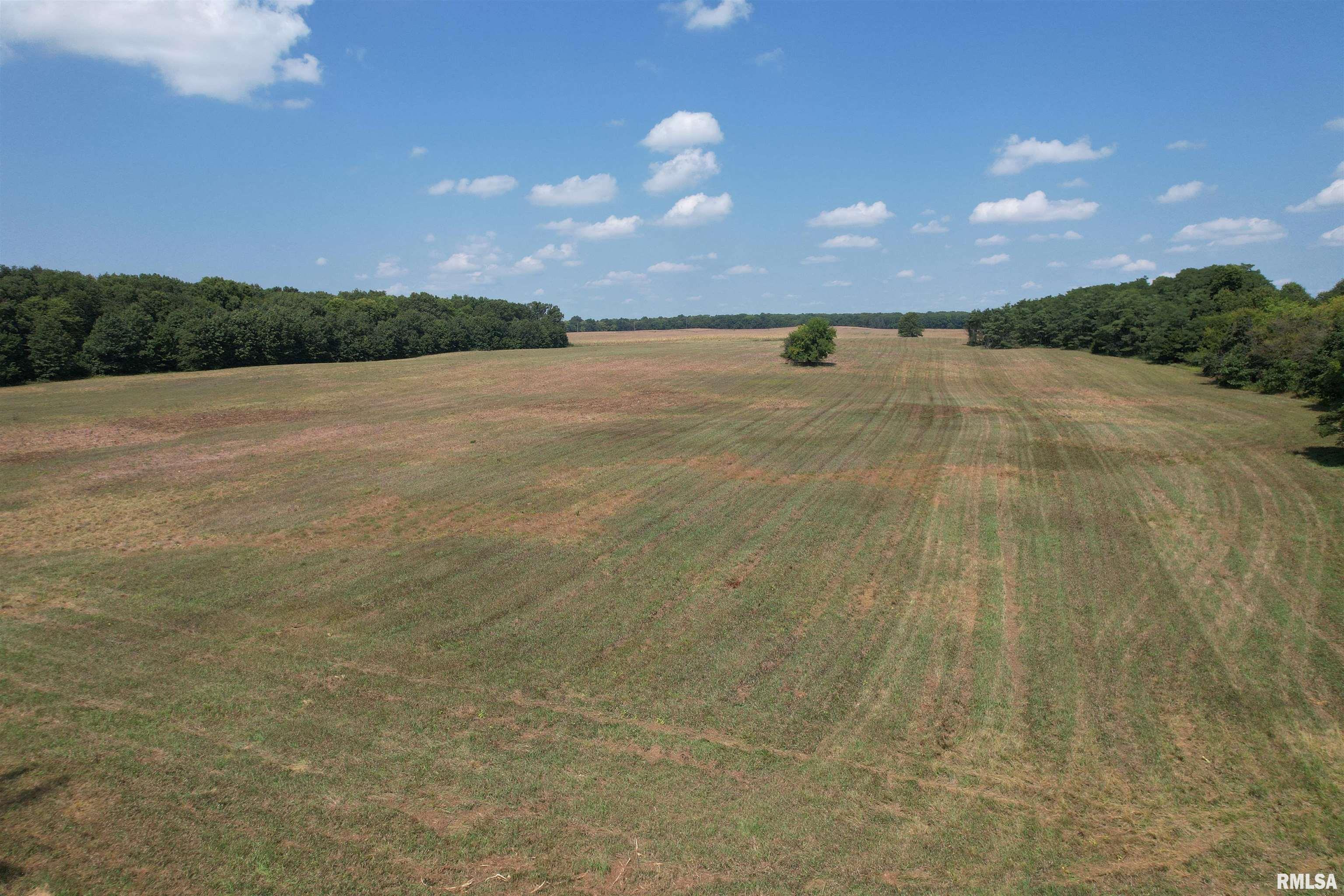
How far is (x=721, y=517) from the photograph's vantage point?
68.5 ft

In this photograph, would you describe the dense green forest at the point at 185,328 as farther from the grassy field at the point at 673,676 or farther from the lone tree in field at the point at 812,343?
the lone tree in field at the point at 812,343

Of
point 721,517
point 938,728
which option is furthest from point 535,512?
point 938,728

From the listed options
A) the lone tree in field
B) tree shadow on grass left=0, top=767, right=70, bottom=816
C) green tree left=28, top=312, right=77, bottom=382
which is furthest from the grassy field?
the lone tree in field

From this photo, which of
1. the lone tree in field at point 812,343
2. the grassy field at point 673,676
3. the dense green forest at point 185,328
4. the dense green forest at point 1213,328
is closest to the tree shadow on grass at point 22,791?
the grassy field at point 673,676

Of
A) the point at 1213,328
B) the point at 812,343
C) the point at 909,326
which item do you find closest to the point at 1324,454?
the point at 1213,328

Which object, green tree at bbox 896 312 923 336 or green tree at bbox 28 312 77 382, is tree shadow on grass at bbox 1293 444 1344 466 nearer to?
green tree at bbox 28 312 77 382

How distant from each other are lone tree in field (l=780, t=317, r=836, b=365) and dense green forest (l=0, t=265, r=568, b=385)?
5481cm

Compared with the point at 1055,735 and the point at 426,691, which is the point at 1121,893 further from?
the point at 426,691

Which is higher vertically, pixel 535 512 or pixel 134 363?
pixel 134 363

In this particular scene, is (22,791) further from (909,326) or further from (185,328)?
(909,326)

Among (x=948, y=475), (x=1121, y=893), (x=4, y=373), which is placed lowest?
(x=1121, y=893)

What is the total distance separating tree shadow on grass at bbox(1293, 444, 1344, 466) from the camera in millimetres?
26094

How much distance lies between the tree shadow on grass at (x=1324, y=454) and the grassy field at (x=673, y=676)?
0.89 feet

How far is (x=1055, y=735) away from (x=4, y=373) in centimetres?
8152
